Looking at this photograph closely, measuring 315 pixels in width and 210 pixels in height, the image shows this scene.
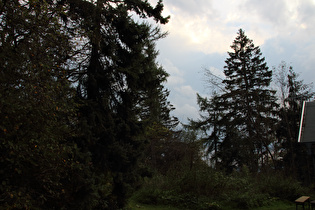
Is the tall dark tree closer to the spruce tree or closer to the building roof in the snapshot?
the building roof

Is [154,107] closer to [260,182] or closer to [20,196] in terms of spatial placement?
[260,182]

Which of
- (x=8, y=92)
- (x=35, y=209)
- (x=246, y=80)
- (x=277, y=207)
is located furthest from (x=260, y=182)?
(x=246, y=80)

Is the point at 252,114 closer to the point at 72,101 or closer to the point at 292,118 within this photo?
the point at 292,118

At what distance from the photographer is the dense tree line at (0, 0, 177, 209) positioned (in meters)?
4.71

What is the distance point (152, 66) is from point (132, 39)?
4.22 ft

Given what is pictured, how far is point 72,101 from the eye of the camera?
5609mm

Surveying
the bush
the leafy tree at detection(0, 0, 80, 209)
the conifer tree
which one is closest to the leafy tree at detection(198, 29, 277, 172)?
the conifer tree

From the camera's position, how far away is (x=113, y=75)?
969 cm

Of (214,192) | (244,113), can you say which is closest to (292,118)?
(244,113)

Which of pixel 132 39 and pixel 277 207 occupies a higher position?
pixel 132 39

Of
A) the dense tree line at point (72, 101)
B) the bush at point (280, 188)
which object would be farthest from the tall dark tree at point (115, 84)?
the bush at point (280, 188)

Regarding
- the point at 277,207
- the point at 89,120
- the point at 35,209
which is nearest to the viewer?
the point at 35,209

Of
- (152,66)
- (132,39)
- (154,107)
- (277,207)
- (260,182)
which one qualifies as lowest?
(277,207)

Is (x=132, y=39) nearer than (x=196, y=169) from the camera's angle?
Yes
